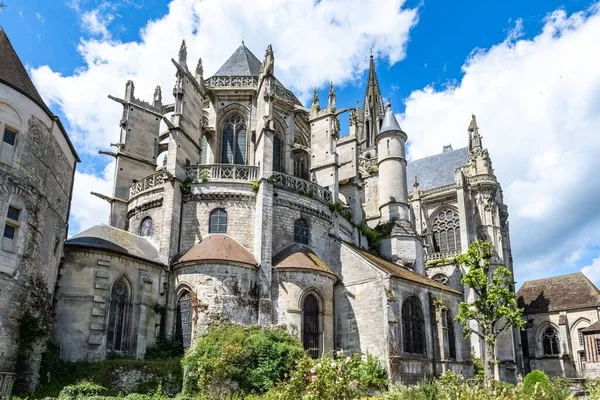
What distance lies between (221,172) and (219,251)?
462cm

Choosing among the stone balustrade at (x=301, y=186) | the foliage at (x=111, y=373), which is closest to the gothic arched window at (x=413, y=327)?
the stone balustrade at (x=301, y=186)

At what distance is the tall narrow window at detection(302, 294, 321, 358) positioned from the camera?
24.1 m

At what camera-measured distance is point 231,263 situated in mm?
23547

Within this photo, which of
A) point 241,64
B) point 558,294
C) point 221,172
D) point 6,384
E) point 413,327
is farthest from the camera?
point 558,294

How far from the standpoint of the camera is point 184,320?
76.4ft

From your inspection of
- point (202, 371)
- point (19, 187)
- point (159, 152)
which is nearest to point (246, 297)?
point (202, 371)

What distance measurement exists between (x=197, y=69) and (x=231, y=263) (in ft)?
43.7

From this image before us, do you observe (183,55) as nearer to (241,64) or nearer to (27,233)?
(241,64)

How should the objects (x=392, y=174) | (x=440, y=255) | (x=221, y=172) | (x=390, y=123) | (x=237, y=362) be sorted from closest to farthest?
1. (x=237, y=362)
2. (x=221, y=172)
3. (x=392, y=174)
4. (x=390, y=123)
5. (x=440, y=255)

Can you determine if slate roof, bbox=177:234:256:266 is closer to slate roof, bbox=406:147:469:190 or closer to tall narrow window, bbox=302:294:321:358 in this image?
tall narrow window, bbox=302:294:321:358

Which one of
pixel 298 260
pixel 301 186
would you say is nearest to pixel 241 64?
pixel 301 186

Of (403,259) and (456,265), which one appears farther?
(456,265)

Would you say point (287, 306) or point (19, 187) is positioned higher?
point (19, 187)

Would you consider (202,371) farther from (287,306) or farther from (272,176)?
(272,176)
